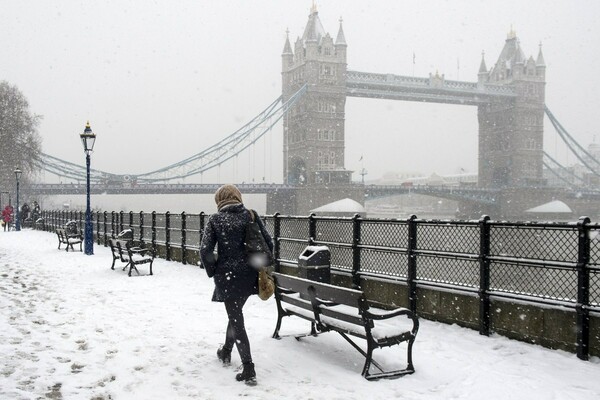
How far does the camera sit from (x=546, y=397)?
4.43m

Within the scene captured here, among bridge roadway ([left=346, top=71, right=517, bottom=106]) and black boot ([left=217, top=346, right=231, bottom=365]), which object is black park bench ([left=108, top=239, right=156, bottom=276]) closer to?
black boot ([left=217, top=346, right=231, bottom=365])

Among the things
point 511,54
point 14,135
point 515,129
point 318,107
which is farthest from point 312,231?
point 511,54

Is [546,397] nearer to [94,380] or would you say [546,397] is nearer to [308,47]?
[94,380]

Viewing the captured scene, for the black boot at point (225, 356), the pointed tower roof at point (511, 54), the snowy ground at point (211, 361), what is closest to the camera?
the snowy ground at point (211, 361)

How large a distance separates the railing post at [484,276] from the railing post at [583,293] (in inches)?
39.3

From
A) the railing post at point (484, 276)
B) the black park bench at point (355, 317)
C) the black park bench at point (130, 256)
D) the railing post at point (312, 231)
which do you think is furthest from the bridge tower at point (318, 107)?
the black park bench at point (355, 317)

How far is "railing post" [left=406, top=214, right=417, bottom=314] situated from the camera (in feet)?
22.5

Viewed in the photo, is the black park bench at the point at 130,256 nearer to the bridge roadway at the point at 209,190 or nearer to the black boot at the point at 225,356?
the black boot at the point at 225,356

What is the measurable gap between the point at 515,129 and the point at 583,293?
106 meters

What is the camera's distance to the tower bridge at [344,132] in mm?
73000

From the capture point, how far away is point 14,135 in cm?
4509

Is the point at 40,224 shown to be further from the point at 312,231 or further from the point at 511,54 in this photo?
the point at 511,54

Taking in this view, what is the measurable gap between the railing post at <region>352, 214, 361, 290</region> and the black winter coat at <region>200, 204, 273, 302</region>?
293 cm

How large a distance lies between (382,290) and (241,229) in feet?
10.6
